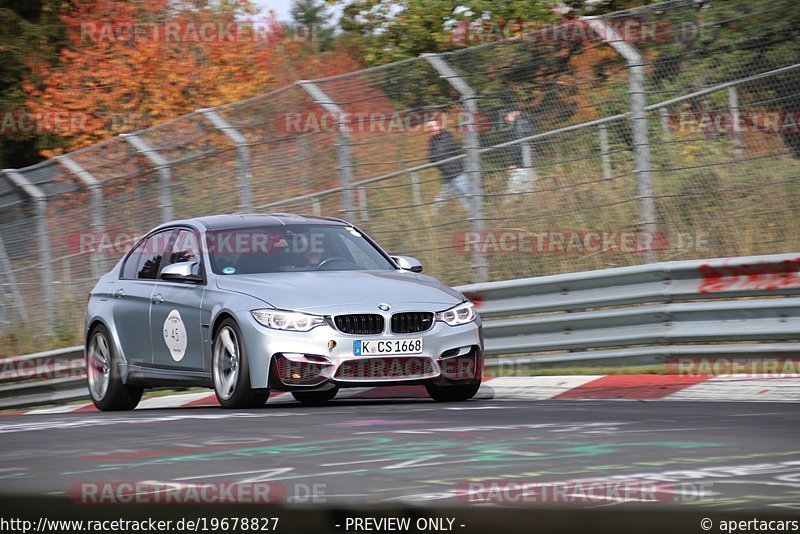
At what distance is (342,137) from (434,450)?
7.98 m

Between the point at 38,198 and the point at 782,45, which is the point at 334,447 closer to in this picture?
the point at 782,45

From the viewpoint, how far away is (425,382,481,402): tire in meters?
10.3

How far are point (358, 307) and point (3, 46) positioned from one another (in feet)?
74.8

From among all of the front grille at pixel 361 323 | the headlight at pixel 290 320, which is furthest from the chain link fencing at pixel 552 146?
the headlight at pixel 290 320

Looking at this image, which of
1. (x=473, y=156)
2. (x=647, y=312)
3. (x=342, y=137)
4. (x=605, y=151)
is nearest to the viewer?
(x=647, y=312)

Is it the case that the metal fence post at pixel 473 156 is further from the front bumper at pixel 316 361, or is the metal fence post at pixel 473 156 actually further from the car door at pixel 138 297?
the front bumper at pixel 316 361

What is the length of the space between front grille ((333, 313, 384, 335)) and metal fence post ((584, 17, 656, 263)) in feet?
10.4

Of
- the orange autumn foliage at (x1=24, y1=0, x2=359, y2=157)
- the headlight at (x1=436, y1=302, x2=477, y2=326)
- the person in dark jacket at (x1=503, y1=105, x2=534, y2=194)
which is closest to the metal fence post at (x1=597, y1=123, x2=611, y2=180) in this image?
the person in dark jacket at (x1=503, y1=105, x2=534, y2=194)

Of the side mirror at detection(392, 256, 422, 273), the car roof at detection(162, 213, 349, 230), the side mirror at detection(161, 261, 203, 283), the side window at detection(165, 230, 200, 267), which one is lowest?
the side mirror at detection(392, 256, 422, 273)

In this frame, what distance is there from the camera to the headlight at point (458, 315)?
9.89 meters

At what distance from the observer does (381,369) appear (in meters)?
9.55

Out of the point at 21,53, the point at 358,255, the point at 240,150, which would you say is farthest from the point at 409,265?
the point at 21,53

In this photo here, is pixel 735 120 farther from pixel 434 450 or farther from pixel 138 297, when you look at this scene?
pixel 434 450

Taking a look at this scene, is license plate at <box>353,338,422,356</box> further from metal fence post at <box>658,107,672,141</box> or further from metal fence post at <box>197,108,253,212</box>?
metal fence post at <box>197,108,253,212</box>
